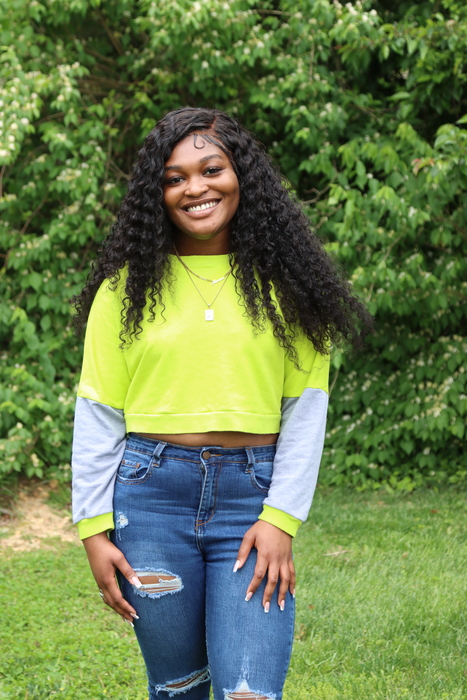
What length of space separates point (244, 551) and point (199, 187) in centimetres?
83

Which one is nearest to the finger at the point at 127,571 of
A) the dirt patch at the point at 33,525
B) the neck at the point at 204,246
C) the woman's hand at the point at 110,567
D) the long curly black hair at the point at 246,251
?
the woman's hand at the point at 110,567

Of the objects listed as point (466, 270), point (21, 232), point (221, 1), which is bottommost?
point (466, 270)

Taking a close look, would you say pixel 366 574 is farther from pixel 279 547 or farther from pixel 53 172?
pixel 53 172

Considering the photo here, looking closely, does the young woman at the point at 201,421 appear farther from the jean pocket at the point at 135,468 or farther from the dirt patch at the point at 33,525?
the dirt patch at the point at 33,525

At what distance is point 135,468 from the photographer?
176 cm

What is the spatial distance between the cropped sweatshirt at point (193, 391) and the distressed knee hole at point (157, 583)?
0.48 ft

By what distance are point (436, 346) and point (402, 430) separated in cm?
66

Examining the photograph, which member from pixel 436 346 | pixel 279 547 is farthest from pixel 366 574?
pixel 279 547

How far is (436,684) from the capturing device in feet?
9.56

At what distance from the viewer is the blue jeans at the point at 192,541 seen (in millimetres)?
1708

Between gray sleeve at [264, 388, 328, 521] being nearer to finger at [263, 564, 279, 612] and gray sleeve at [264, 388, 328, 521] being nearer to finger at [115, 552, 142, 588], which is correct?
finger at [263, 564, 279, 612]

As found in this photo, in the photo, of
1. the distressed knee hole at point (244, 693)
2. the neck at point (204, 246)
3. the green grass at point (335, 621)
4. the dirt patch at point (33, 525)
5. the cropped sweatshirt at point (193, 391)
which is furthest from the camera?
the dirt patch at point (33, 525)

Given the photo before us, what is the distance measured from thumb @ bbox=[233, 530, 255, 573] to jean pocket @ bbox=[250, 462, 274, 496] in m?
0.11

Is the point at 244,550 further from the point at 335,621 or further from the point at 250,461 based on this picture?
the point at 335,621
